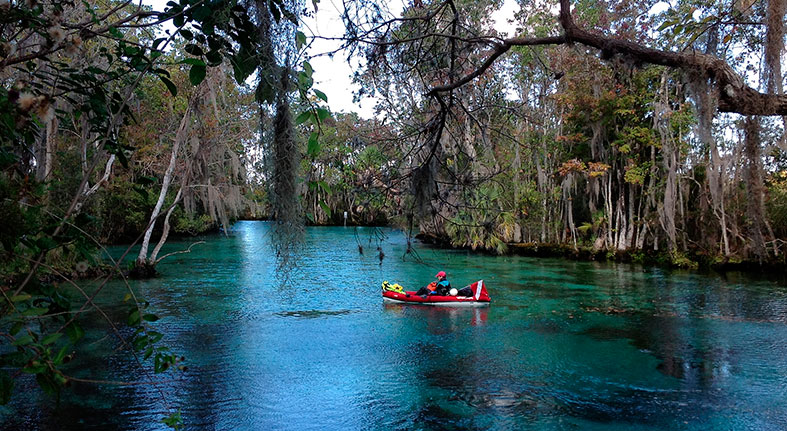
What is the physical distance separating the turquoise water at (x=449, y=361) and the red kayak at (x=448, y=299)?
260 millimetres

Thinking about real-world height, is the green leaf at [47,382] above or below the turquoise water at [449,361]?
above

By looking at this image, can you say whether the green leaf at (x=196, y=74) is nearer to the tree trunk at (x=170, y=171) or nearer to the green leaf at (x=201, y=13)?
the green leaf at (x=201, y=13)

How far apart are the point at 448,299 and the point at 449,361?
13.4 ft

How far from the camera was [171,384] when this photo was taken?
7.07 metres

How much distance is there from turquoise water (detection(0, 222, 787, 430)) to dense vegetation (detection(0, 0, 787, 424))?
0.63 meters

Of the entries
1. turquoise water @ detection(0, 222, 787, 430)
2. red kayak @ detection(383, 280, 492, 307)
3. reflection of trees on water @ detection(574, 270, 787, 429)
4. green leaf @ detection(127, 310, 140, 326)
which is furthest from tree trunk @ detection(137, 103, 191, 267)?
green leaf @ detection(127, 310, 140, 326)

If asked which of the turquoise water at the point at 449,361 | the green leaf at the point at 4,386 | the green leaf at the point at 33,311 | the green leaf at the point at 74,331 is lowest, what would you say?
the turquoise water at the point at 449,361

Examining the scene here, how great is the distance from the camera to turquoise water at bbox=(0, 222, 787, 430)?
608 centimetres

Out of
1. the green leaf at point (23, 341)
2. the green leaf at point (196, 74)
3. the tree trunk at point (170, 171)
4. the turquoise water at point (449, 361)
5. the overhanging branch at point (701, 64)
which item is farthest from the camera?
the tree trunk at point (170, 171)

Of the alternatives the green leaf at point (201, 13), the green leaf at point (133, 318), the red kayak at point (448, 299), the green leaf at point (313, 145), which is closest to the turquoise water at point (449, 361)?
the red kayak at point (448, 299)

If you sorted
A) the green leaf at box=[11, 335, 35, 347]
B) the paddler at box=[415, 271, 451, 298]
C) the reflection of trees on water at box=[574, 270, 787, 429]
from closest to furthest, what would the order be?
the green leaf at box=[11, 335, 35, 347] < the reflection of trees on water at box=[574, 270, 787, 429] < the paddler at box=[415, 271, 451, 298]

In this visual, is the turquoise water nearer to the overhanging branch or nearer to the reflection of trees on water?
the reflection of trees on water

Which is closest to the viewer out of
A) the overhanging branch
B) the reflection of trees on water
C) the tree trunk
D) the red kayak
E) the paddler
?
the overhanging branch

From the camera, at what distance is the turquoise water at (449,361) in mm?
6078
